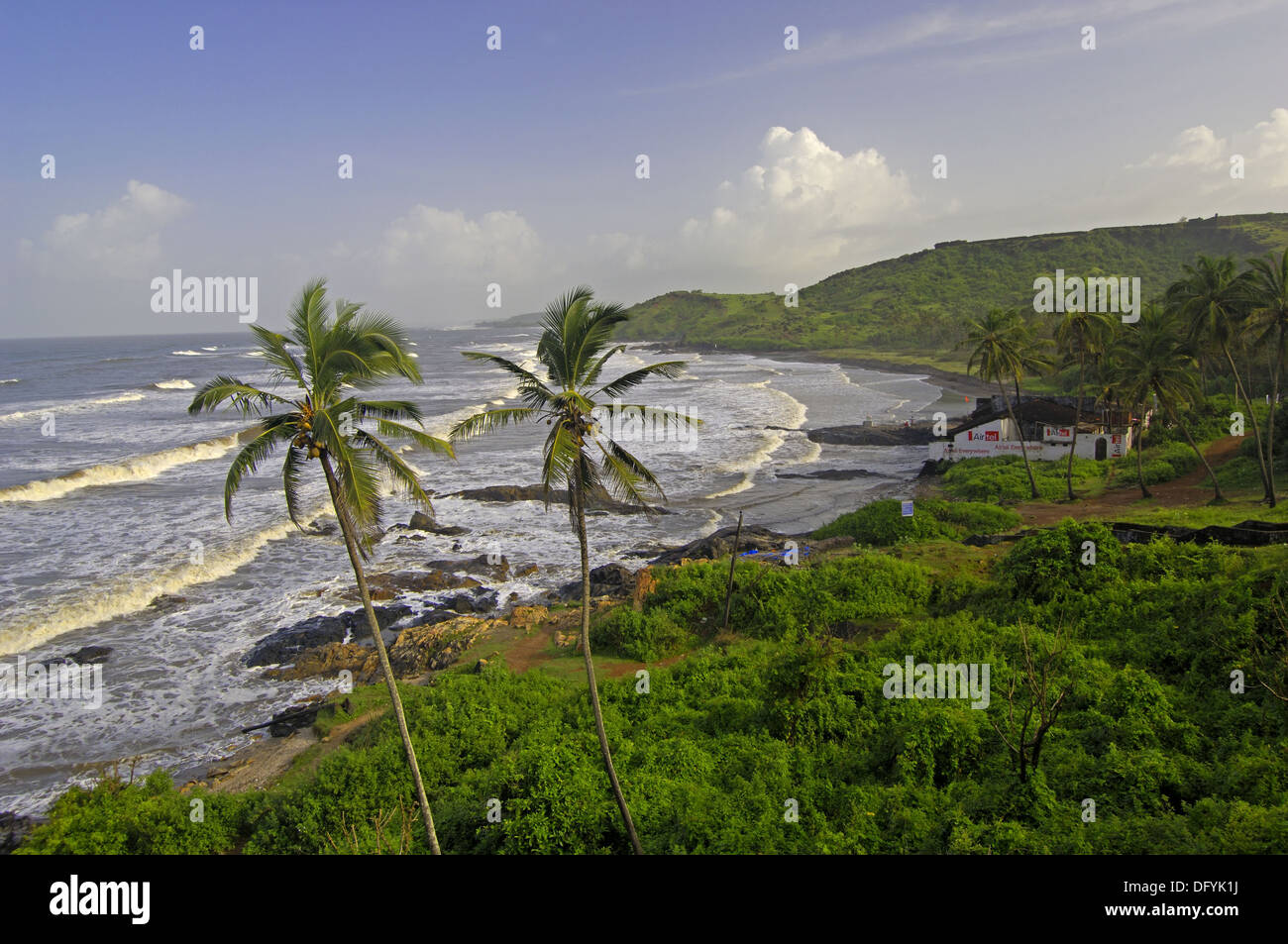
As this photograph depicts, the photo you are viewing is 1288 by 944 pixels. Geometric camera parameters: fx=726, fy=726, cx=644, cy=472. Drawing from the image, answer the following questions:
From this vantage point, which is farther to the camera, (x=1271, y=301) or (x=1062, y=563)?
(x=1271, y=301)

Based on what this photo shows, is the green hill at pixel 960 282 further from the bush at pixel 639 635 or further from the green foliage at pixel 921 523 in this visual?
the bush at pixel 639 635

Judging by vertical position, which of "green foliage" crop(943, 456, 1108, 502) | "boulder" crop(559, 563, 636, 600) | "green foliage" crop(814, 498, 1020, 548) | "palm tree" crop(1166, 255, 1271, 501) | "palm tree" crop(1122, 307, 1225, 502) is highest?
"palm tree" crop(1166, 255, 1271, 501)

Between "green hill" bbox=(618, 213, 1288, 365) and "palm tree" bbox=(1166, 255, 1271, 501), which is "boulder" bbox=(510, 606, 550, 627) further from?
"green hill" bbox=(618, 213, 1288, 365)

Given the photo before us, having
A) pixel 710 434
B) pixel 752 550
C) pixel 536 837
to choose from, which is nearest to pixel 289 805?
pixel 536 837

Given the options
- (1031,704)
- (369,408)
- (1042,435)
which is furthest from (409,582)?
(1042,435)

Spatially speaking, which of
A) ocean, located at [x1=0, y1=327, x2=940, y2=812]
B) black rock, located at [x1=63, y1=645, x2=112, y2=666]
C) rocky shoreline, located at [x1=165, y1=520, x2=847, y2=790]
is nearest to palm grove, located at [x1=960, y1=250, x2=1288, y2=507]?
ocean, located at [x1=0, y1=327, x2=940, y2=812]

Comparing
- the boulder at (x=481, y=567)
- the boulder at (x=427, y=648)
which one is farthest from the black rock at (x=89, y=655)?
the boulder at (x=481, y=567)

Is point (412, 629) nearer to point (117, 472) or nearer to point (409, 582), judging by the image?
point (409, 582)
